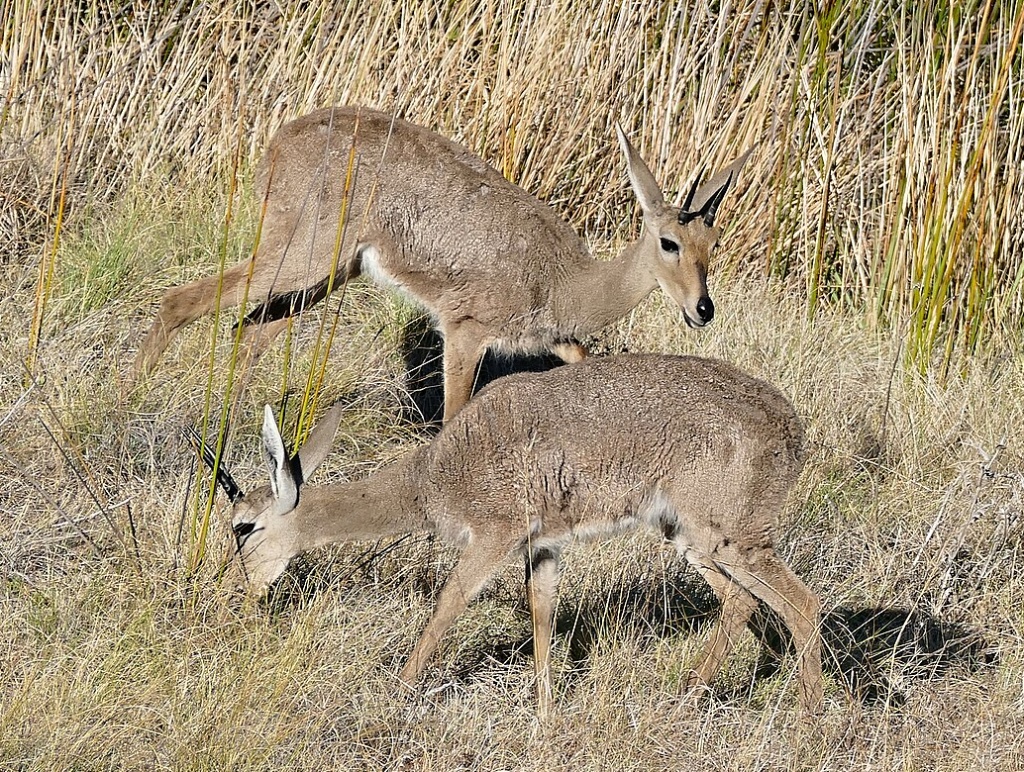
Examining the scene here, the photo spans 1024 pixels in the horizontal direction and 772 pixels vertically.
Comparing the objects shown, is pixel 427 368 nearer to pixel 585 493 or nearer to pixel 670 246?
pixel 670 246

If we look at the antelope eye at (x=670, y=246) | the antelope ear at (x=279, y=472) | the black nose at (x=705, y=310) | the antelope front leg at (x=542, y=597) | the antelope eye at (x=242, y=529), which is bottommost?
the antelope front leg at (x=542, y=597)

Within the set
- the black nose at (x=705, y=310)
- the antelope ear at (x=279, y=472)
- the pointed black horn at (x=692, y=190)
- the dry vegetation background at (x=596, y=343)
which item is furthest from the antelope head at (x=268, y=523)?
the pointed black horn at (x=692, y=190)

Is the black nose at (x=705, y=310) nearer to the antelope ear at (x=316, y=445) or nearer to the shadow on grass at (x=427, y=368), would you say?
the shadow on grass at (x=427, y=368)

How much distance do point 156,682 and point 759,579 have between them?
1.88 meters

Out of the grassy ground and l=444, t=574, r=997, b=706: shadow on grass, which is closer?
the grassy ground

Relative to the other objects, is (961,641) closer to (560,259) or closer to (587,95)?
(560,259)

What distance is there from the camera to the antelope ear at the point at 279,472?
15.4ft

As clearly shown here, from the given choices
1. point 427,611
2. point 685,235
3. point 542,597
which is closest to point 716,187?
point 685,235

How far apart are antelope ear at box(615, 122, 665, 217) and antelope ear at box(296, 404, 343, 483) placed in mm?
2261

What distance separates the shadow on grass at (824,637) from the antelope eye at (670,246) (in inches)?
75.5

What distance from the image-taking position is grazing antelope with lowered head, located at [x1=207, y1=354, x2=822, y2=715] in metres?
4.73

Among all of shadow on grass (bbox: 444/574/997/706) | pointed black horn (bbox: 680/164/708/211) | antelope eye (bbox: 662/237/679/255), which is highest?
pointed black horn (bbox: 680/164/708/211)

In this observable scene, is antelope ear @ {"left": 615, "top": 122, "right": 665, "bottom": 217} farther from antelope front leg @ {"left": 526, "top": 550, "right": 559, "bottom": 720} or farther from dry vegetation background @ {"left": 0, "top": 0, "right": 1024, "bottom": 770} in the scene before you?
antelope front leg @ {"left": 526, "top": 550, "right": 559, "bottom": 720}

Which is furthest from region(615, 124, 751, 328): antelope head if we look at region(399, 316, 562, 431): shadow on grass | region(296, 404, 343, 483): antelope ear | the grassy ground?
region(296, 404, 343, 483): antelope ear
